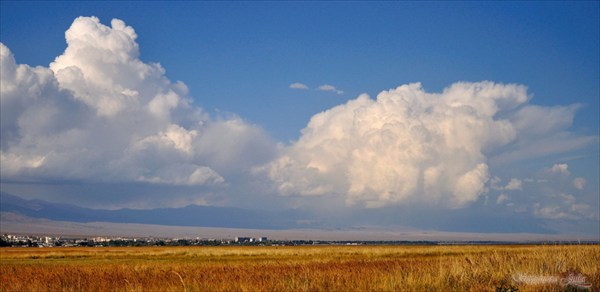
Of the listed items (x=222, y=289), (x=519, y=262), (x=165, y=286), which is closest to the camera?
(x=222, y=289)

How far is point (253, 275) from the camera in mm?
20562

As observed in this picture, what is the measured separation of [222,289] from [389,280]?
5.35m

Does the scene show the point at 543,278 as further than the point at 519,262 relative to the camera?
No

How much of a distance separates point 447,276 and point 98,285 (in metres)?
11.5

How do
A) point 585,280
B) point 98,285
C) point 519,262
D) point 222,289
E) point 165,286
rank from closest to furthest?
1. point 222,289
2. point 165,286
3. point 98,285
4. point 585,280
5. point 519,262

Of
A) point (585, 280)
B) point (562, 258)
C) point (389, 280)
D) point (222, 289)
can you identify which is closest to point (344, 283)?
point (389, 280)

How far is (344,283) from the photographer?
17500mm

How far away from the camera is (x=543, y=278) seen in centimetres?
1948

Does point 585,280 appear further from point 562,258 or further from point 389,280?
point 389,280

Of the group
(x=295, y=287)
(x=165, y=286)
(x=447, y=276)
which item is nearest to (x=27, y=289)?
(x=165, y=286)

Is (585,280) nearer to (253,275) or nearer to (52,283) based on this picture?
(253,275)

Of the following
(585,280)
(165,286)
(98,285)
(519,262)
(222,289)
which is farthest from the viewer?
(519,262)

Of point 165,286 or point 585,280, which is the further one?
point 585,280

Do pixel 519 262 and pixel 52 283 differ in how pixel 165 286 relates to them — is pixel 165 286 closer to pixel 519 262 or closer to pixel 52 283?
pixel 52 283
